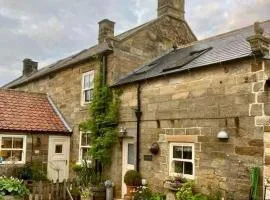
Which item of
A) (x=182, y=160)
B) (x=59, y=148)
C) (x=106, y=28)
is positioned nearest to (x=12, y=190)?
(x=59, y=148)

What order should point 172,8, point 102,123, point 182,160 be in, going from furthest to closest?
point 172,8 < point 102,123 < point 182,160

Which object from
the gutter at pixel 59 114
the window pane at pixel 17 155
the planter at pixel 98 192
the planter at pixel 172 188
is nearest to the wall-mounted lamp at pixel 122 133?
the planter at pixel 98 192

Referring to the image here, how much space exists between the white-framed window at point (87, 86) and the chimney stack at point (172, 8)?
5.07m

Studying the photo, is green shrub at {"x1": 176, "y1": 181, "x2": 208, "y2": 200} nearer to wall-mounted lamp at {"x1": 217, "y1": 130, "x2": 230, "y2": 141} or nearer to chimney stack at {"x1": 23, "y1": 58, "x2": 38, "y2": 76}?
wall-mounted lamp at {"x1": 217, "y1": 130, "x2": 230, "y2": 141}

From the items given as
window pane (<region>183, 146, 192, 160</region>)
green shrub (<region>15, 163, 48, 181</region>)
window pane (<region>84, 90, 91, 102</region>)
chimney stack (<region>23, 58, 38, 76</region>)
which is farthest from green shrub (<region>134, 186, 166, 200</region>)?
chimney stack (<region>23, 58, 38, 76</region>)

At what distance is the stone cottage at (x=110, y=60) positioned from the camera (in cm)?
1448

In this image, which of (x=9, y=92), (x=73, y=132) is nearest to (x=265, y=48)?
(x=73, y=132)

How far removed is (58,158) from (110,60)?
5.65 meters

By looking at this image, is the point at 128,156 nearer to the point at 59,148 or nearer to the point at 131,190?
the point at 131,190

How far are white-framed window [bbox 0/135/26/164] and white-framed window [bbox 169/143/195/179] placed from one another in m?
7.50

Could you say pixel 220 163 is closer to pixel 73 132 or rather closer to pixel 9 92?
pixel 73 132

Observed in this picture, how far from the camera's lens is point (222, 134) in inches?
356

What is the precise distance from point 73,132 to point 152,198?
6.95 meters

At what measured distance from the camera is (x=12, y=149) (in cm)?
1458
